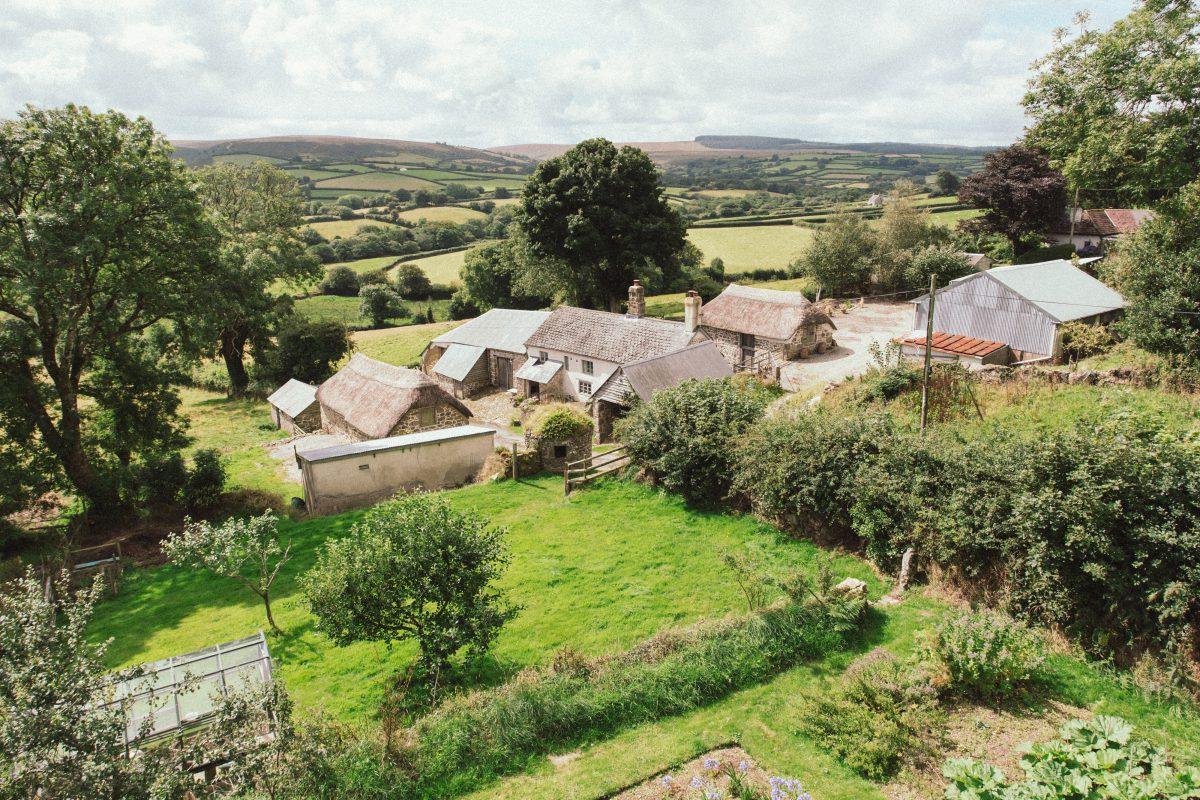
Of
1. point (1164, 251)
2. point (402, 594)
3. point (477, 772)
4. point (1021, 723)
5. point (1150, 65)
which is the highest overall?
point (1150, 65)

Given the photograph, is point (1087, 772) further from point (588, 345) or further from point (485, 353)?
point (485, 353)

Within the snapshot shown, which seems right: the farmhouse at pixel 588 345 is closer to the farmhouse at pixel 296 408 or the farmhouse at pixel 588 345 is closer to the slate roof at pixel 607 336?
the slate roof at pixel 607 336

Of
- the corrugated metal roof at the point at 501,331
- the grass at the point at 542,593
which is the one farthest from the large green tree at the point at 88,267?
the corrugated metal roof at the point at 501,331

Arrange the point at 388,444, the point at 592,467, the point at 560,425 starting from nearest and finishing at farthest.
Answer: the point at 592,467 < the point at 388,444 < the point at 560,425

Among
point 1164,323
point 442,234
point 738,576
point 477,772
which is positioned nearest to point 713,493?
point 738,576

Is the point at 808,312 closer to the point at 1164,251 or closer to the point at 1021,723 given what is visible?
the point at 1164,251

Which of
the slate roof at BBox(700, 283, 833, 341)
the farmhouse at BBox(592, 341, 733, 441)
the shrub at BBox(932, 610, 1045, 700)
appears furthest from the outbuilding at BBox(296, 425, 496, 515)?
the slate roof at BBox(700, 283, 833, 341)

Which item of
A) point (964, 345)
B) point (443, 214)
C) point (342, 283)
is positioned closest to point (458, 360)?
point (964, 345)
